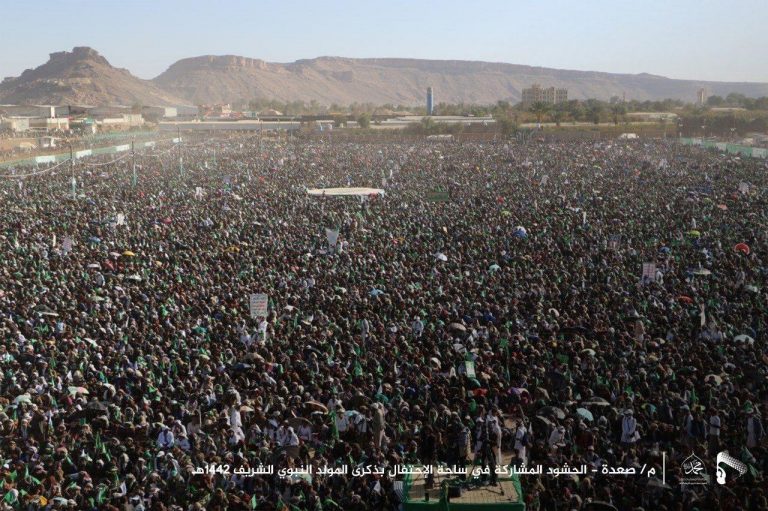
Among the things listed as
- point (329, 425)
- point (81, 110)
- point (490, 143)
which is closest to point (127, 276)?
point (329, 425)

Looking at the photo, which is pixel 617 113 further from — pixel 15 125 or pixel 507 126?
pixel 15 125

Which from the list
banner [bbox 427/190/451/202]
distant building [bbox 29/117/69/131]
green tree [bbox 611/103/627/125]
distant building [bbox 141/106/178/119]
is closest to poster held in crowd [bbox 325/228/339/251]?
banner [bbox 427/190/451/202]

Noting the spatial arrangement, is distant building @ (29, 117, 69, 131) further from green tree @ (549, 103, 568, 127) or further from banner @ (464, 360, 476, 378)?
banner @ (464, 360, 476, 378)

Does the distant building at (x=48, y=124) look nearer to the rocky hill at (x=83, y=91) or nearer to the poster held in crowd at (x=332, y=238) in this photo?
the rocky hill at (x=83, y=91)

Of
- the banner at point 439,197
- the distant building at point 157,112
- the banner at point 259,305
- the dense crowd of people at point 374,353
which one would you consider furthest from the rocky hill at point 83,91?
the banner at point 259,305

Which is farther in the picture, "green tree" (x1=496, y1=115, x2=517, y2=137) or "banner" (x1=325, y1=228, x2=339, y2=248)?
"green tree" (x1=496, y1=115, x2=517, y2=137)

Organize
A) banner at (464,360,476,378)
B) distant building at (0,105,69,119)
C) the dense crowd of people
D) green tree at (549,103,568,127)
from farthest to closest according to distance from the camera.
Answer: distant building at (0,105,69,119) → green tree at (549,103,568,127) → banner at (464,360,476,378) → the dense crowd of people
